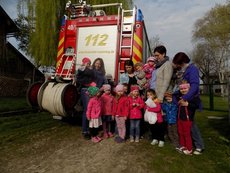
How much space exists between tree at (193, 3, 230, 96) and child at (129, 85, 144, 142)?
84.5ft

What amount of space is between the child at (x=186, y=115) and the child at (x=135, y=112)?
0.85m

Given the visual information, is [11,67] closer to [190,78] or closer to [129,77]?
[129,77]

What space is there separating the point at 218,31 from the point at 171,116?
2740cm

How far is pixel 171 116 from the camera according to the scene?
4.38 m

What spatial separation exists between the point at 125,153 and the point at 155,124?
90 centimetres

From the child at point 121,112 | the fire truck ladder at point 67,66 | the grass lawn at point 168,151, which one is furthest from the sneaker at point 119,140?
the fire truck ladder at point 67,66

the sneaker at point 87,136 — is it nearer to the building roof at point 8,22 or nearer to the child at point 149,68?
the child at point 149,68

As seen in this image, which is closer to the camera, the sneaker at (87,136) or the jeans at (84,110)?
the sneaker at (87,136)

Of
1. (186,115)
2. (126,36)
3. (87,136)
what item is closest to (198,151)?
(186,115)

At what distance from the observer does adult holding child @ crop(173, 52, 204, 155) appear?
13.0 ft

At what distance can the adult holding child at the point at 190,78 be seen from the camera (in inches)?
156

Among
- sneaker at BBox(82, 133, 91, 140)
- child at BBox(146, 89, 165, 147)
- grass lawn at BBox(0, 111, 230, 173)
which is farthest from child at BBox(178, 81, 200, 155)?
sneaker at BBox(82, 133, 91, 140)

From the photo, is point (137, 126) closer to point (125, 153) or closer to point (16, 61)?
point (125, 153)

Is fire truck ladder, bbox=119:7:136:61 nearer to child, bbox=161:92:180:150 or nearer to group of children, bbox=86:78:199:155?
group of children, bbox=86:78:199:155
